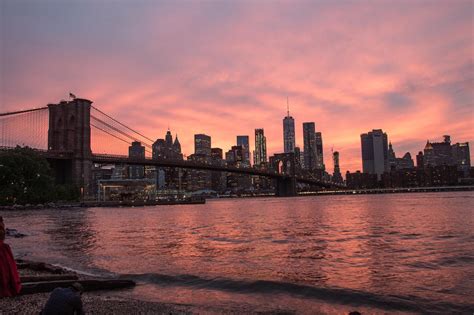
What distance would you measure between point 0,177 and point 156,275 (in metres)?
74.7

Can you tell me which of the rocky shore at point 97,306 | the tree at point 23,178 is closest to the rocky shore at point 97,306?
the rocky shore at point 97,306

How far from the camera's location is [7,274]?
8203mm

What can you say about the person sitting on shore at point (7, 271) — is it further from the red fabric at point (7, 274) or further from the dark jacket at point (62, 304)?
the dark jacket at point (62, 304)

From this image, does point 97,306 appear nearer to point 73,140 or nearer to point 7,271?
point 7,271

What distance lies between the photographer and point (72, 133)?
114812mm

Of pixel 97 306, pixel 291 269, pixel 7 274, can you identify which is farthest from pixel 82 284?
pixel 291 269

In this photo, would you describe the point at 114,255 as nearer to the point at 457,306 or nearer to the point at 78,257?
the point at 78,257

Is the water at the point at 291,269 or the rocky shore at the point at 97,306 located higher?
the rocky shore at the point at 97,306

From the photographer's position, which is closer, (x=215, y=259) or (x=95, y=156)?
(x=215, y=259)

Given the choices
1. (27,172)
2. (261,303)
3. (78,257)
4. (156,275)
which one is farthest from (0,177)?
(261,303)

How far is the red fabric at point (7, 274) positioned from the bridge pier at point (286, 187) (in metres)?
152

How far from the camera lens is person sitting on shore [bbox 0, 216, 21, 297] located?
7639mm

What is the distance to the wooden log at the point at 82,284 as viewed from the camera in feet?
30.6

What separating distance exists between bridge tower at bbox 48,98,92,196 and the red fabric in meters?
98.1
